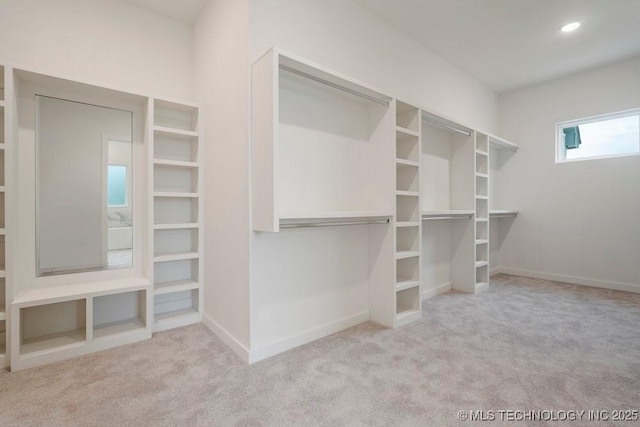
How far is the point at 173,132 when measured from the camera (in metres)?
2.71

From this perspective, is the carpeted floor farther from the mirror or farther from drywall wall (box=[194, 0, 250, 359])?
the mirror

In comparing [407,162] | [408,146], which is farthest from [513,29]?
[407,162]

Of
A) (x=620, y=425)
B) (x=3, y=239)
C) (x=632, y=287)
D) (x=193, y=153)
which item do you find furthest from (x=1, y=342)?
(x=632, y=287)

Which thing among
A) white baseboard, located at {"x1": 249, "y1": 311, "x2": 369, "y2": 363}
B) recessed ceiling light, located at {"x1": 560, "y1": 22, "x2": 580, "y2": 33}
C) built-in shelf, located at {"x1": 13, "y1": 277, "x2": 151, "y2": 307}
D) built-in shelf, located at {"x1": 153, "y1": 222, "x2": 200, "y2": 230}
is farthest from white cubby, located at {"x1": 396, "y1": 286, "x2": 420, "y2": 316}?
recessed ceiling light, located at {"x1": 560, "y1": 22, "x2": 580, "y2": 33}

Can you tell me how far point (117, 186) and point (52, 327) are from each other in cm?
124

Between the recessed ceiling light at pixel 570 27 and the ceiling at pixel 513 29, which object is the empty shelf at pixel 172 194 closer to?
the ceiling at pixel 513 29

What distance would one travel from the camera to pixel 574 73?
14.4 feet

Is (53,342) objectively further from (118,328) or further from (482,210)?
(482,210)

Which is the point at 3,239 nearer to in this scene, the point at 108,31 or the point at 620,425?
the point at 108,31

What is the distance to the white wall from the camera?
2.26 metres

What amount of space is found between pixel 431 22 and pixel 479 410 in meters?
3.46

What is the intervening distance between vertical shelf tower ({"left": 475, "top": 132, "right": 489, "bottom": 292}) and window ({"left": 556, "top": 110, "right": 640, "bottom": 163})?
1436mm

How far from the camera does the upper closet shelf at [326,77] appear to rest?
1.98 metres

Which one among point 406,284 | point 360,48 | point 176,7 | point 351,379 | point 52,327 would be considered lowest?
point 351,379
